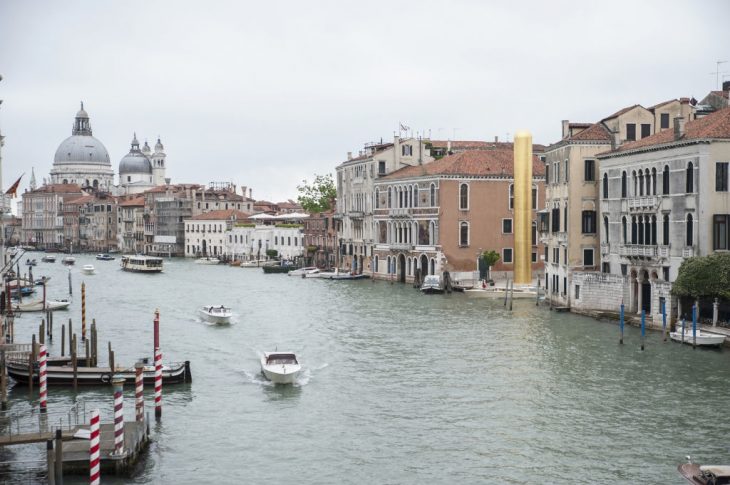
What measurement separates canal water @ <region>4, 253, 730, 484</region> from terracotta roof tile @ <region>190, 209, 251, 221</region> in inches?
2039

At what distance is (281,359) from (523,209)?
77.5 feet

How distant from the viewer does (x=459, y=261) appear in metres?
48.1

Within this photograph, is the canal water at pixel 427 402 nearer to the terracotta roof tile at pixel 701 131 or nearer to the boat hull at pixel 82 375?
the boat hull at pixel 82 375

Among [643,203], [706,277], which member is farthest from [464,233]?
[706,277]

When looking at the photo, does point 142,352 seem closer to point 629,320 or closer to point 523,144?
point 629,320

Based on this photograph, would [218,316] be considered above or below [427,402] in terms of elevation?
above

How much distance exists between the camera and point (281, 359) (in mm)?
22500

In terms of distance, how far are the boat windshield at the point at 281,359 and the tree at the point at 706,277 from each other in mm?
10804

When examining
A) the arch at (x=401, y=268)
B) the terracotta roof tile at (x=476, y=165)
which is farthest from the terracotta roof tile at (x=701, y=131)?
the arch at (x=401, y=268)

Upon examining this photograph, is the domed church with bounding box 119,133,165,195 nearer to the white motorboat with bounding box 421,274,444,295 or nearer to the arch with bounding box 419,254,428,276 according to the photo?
the arch with bounding box 419,254,428,276

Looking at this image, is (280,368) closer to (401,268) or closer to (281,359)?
(281,359)

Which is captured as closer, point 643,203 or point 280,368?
point 280,368

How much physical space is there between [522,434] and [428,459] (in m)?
2.31

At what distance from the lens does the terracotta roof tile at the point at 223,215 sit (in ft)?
283
